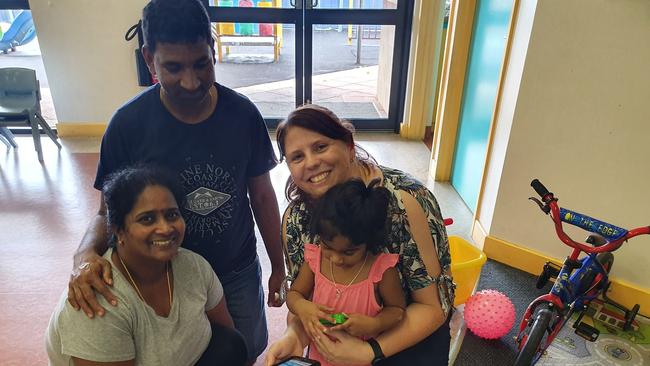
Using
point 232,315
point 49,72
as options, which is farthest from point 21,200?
point 232,315

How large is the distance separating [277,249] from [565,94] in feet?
5.07

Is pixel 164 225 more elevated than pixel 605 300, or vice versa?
pixel 164 225

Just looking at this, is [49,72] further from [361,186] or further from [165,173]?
[361,186]

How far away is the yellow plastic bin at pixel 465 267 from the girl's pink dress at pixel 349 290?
2.79ft

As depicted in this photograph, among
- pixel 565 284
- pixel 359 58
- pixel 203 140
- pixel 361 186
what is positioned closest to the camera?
pixel 361 186

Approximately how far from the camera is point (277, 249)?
63.3 inches

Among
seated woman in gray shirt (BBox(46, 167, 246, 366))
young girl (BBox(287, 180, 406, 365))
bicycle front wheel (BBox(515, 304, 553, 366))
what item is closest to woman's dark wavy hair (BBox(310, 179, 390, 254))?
young girl (BBox(287, 180, 406, 365))

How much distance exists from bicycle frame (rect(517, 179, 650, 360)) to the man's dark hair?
133cm

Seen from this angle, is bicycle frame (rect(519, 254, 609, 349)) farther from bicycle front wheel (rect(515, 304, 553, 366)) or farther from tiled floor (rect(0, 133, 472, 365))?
tiled floor (rect(0, 133, 472, 365))

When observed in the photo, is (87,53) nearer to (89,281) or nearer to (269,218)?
(269,218)

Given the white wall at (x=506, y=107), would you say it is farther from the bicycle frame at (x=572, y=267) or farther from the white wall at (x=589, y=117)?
the bicycle frame at (x=572, y=267)

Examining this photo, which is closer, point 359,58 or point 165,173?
point 165,173

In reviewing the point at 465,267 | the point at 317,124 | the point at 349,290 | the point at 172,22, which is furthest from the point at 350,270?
the point at 465,267

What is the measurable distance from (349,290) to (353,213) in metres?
0.26
